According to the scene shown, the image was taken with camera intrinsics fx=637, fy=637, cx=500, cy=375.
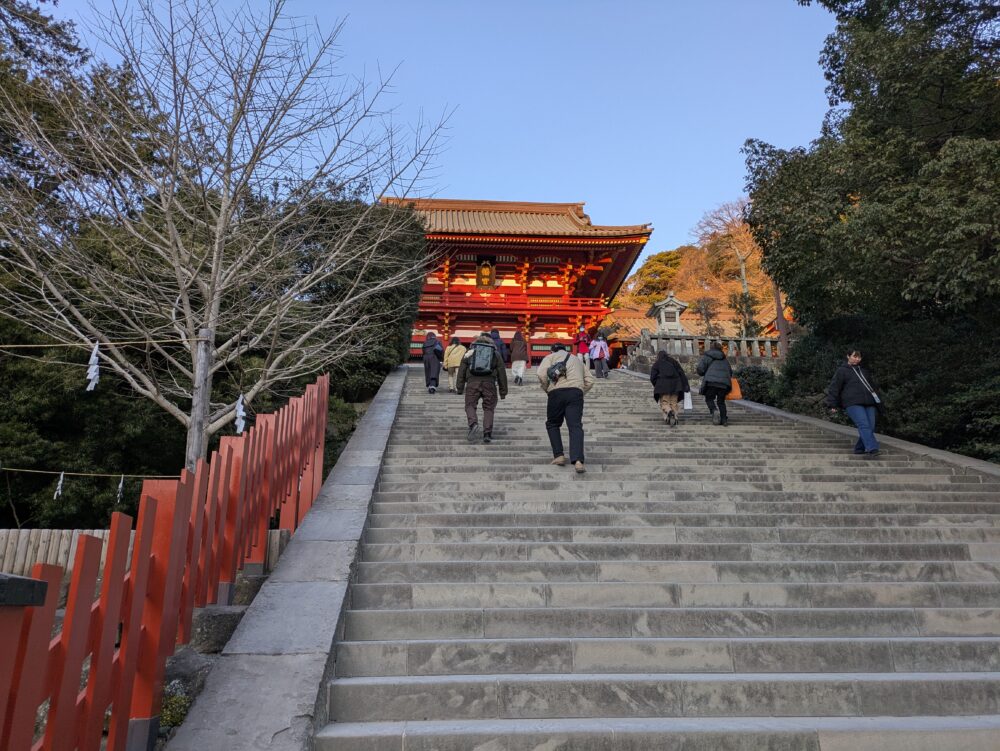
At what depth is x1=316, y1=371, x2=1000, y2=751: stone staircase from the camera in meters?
2.73

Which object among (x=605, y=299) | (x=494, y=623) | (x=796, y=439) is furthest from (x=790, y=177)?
(x=605, y=299)

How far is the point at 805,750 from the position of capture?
260 cm

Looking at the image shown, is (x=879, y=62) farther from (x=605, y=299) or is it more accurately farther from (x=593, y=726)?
(x=605, y=299)

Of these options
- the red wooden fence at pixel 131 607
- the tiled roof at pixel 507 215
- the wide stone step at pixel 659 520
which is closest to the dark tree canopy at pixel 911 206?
the wide stone step at pixel 659 520

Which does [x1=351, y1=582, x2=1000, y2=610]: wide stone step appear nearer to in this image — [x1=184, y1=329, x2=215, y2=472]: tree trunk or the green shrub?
[x1=184, y1=329, x2=215, y2=472]: tree trunk

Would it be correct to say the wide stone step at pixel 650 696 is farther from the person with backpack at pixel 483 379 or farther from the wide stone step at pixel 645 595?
the person with backpack at pixel 483 379

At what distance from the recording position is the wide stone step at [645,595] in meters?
3.67

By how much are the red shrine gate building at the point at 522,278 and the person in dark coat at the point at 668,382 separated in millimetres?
11180

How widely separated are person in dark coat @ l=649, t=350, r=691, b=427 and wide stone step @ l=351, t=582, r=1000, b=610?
5.57 m

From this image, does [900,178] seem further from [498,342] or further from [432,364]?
[432,364]

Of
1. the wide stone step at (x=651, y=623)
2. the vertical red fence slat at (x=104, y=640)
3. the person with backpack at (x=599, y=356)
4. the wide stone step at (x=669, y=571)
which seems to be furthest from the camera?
the person with backpack at (x=599, y=356)

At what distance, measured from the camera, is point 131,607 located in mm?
2232

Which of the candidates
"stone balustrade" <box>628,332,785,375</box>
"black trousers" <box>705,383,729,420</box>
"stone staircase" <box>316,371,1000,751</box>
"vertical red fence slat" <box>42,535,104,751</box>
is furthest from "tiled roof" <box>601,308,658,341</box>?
"vertical red fence slat" <box>42,535,104,751</box>

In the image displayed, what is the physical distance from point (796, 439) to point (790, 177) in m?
3.61
